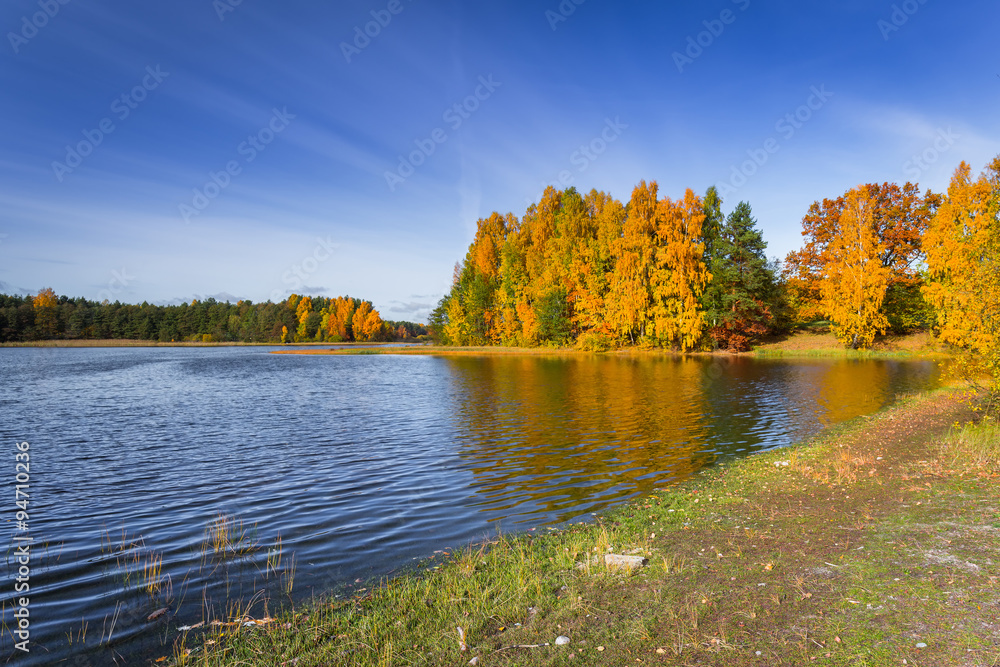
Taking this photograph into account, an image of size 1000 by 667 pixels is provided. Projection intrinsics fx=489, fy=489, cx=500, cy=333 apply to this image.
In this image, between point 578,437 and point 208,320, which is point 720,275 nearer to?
point 578,437

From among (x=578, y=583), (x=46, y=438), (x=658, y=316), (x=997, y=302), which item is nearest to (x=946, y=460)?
(x=997, y=302)

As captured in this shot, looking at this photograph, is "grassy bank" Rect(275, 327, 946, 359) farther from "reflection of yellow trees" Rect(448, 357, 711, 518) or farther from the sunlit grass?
the sunlit grass

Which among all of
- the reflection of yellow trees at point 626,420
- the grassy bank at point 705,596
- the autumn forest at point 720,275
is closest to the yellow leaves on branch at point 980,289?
the grassy bank at point 705,596

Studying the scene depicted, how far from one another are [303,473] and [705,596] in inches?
469

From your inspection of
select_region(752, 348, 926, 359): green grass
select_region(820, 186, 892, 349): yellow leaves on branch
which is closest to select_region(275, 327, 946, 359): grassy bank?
select_region(752, 348, 926, 359): green grass

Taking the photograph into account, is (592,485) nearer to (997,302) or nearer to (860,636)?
(860,636)

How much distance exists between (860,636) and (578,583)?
324 centimetres

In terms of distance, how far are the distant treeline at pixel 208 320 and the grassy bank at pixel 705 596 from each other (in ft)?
523

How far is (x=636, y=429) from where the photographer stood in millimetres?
19953

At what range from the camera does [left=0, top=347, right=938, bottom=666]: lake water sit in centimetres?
780

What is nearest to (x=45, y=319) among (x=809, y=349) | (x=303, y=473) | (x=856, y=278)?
(x=303, y=473)

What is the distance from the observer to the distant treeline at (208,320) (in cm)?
13862

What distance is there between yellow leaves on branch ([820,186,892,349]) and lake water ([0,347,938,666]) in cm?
2559

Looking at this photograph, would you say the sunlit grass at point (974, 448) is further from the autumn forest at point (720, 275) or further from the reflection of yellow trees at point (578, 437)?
the autumn forest at point (720, 275)
